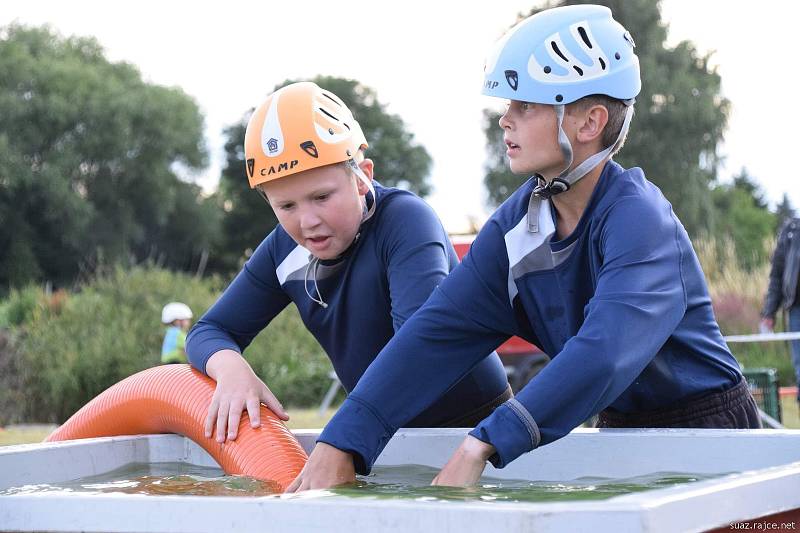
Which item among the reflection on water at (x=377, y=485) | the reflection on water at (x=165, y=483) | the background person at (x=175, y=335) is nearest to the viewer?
the reflection on water at (x=377, y=485)

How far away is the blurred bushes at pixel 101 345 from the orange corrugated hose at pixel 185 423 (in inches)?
512

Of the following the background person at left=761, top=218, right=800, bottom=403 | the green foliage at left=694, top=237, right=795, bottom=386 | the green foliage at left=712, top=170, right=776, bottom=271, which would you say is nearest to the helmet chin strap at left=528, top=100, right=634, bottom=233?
the background person at left=761, top=218, right=800, bottom=403

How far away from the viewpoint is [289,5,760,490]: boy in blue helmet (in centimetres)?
294

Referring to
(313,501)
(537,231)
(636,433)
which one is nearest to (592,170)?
(537,231)

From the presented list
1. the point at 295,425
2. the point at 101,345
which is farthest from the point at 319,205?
the point at 101,345

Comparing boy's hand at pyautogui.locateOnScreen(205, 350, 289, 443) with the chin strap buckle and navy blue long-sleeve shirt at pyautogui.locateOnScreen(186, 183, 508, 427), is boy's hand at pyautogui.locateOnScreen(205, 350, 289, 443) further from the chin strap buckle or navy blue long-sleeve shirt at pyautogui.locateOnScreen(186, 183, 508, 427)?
the chin strap buckle

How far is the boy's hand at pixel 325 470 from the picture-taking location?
10.00ft

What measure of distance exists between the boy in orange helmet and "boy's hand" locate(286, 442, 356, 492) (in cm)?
64

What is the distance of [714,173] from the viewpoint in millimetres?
48938

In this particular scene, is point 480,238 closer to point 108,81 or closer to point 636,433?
point 636,433

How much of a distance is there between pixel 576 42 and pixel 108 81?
54820 millimetres

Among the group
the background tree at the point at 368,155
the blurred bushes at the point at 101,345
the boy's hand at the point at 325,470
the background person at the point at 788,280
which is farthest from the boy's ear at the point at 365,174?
the background tree at the point at 368,155

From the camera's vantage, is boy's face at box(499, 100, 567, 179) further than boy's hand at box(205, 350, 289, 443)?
No

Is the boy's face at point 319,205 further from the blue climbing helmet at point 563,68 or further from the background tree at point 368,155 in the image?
the background tree at point 368,155
